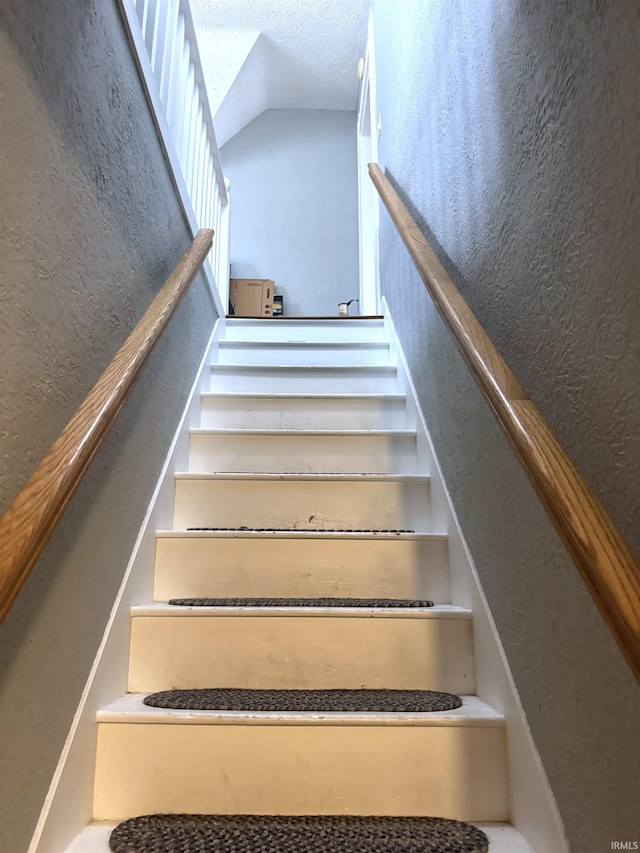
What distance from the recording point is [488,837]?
93cm

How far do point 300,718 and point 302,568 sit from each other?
489 millimetres

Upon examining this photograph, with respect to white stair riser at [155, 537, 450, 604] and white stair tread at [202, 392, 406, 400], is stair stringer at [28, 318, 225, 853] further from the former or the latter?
white stair tread at [202, 392, 406, 400]

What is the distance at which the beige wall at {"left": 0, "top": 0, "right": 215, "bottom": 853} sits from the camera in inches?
31.8

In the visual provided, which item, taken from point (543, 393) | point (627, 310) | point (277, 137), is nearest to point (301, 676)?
point (543, 393)

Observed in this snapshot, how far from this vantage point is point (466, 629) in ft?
4.17

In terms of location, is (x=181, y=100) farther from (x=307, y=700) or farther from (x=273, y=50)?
(x=273, y=50)

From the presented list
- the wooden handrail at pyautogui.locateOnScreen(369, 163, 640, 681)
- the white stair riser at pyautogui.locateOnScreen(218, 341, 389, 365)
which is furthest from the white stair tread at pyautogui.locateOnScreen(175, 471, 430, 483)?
the white stair riser at pyautogui.locateOnScreen(218, 341, 389, 365)

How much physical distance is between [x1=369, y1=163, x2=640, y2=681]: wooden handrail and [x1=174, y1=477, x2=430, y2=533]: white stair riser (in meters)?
0.76

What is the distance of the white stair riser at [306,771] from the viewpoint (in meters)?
1.00

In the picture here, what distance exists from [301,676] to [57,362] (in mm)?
842

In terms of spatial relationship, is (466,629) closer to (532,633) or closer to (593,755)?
(532,633)

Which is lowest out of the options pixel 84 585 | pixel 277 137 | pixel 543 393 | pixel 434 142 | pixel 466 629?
pixel 466 629

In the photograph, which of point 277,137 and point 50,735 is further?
point 277,137

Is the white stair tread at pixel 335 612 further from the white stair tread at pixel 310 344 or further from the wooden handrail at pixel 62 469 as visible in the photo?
the white stair tread at pixel 310 344
